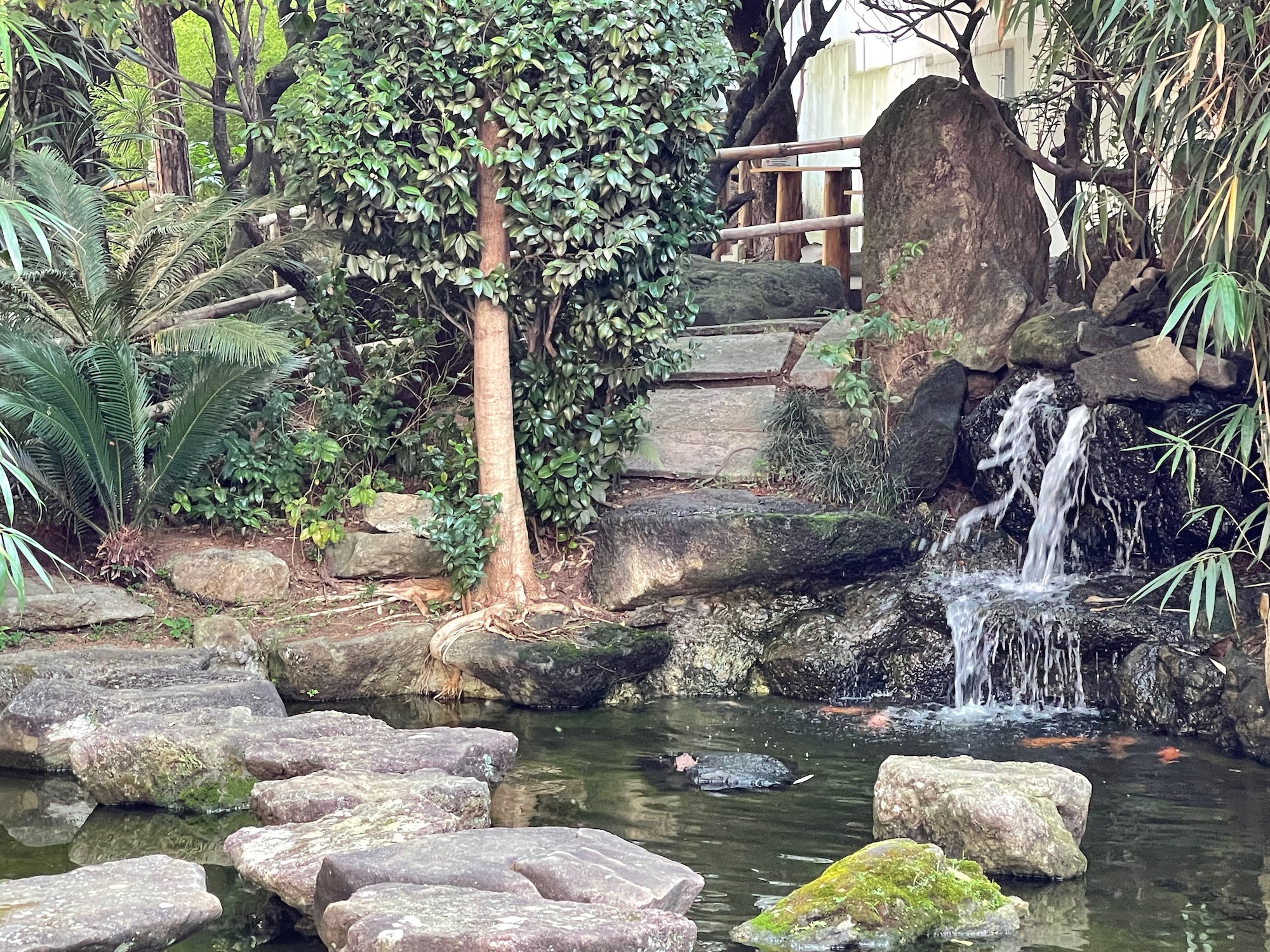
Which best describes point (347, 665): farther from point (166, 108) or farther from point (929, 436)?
point (166, 108)

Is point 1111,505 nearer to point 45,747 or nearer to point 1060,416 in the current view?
point 1060,416

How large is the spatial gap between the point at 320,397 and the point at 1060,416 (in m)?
4.69

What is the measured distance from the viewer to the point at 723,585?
26.4 ft

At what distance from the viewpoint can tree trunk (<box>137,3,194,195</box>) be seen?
396 inches

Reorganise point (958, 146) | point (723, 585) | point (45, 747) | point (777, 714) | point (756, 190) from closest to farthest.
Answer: point (45, 747) → point (777, 714) → point (723, 585) → point (958, 146) → point (756, 190)

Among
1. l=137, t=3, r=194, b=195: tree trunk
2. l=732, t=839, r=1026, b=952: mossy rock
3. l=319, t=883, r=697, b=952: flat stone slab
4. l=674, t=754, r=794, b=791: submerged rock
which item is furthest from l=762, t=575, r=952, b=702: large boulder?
l=137, t=3, r=194, b=195: tree trunk

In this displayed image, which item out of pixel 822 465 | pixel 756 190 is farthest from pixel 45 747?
pixel 756 190

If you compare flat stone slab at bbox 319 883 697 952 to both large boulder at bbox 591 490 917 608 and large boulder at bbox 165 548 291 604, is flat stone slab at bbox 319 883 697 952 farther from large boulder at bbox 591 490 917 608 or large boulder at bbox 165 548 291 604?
large boulder at bbox 165 548 291 604

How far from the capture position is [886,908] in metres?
4.42

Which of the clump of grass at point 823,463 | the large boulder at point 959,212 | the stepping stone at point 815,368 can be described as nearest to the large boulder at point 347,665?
the clump of grass at point 823,463

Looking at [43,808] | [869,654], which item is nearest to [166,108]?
[43,808]

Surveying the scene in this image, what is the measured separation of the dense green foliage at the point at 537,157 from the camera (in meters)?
7.52

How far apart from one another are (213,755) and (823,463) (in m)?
4.49

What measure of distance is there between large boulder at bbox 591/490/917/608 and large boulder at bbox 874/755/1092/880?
264cm
